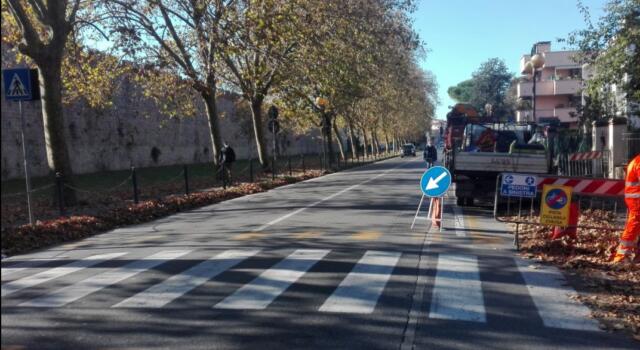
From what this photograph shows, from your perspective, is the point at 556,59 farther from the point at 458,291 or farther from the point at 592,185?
the point at 458,291

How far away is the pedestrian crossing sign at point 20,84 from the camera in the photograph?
11.6 meters

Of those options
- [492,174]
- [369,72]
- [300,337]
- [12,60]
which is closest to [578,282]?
[300,337]

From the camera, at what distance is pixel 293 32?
20.0 meters

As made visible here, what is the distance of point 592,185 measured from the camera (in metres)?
10.3

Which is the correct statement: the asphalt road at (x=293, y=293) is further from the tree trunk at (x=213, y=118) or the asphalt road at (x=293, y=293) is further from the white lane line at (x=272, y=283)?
the tree trunk at (x=213, y=118)

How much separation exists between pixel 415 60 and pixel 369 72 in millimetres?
24246

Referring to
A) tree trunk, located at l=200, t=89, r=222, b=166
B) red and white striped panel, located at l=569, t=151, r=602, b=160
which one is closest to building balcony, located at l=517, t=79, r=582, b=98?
red and white striped panel, located at l=569, t=151, r=602, b=160

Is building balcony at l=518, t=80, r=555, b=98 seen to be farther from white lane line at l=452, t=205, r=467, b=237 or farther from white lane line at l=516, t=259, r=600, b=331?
white lane line at l=516, t=259, r=600, b=331

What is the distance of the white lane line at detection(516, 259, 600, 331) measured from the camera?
19.0 ft

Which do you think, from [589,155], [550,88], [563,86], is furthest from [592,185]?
[550,88]

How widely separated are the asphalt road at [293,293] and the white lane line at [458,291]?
21 mm

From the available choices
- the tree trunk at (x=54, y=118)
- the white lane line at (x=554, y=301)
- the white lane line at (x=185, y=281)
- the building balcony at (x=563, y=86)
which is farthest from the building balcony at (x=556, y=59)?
the white lane line at (x=185, y=281)

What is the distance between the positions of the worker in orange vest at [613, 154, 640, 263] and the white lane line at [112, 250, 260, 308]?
5.43m

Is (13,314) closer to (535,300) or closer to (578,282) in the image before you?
(535,300)
